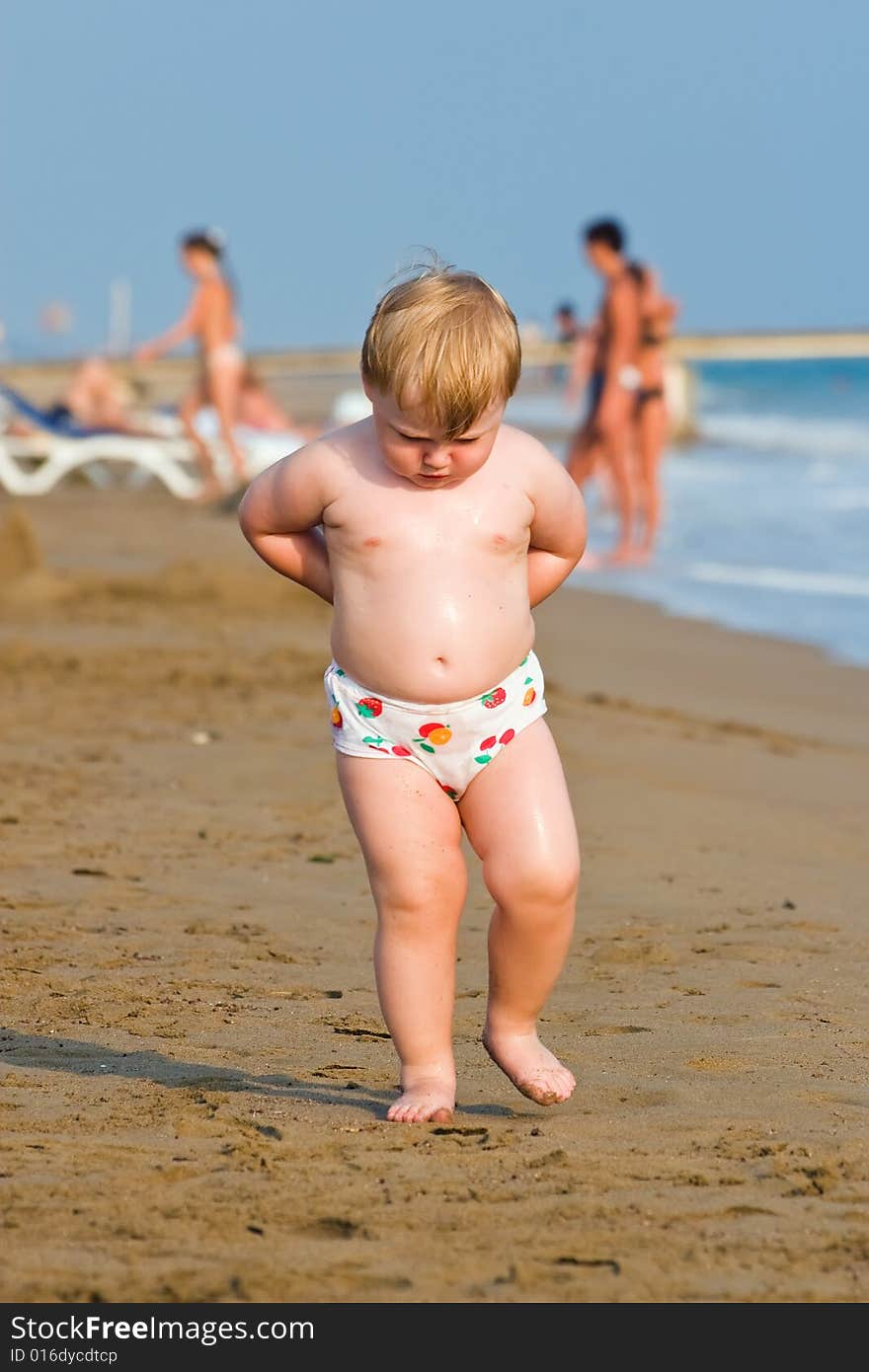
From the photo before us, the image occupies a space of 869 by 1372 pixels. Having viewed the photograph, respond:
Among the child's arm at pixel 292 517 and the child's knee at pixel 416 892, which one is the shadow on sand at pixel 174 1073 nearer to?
the child's knee at pixel 416 892

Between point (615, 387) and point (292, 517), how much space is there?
9.98m

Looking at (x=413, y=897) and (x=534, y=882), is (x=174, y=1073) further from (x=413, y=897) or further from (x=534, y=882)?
(x=534, y=882)

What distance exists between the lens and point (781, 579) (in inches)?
484

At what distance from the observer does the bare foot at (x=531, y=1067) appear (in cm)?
325

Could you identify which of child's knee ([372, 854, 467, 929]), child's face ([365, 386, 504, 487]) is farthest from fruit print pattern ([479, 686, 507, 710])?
child's face ([365, 386, 504, 487])

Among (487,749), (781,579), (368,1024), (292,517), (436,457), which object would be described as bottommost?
(781,579)

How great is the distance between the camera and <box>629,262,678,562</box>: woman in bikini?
1325 cm

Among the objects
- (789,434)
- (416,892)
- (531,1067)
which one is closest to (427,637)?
(416,892)

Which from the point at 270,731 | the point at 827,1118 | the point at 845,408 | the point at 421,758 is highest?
the point at 421,758

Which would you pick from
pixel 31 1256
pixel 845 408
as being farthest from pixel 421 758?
pixel 845 408
